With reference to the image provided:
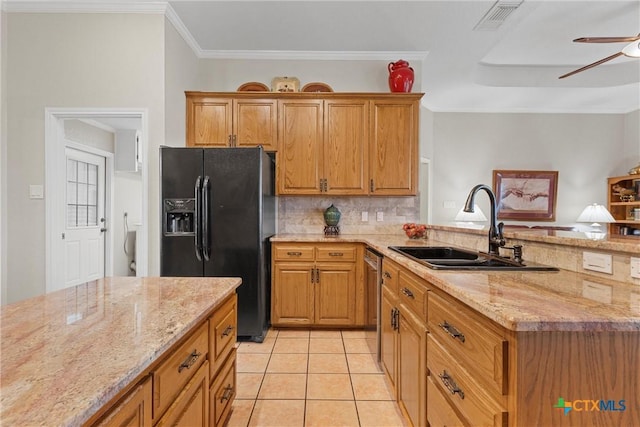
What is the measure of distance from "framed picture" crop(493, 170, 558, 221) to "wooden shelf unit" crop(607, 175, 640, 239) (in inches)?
35.4

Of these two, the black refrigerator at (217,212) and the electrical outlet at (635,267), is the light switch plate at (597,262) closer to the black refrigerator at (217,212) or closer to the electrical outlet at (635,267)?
the electrical outlet at (635,267)

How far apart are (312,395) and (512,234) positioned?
1.57 metres

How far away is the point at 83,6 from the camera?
2.78m

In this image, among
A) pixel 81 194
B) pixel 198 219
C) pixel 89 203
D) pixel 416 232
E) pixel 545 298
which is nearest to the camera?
pixel 545 298

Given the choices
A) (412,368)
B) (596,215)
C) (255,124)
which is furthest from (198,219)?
(596,215)

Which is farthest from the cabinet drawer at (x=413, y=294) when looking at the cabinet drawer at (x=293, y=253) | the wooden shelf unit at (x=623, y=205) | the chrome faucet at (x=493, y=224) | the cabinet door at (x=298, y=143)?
the wooden shelf unit at (x=623, y=205)

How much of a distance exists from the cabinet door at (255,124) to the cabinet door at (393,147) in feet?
3.51

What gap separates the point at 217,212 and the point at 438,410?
2.22 metres

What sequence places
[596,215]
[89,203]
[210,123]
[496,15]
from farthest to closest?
[596,215], [89,203], [210,123], [496,15]

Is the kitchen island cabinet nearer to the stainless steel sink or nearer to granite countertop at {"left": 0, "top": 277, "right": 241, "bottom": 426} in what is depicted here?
the stainless steel sink

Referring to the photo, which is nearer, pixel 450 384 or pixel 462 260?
pixel 450 384

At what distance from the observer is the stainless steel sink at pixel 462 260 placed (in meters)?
1.41

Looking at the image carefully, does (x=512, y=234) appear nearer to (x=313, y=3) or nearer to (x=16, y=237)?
(x=313, y=3)

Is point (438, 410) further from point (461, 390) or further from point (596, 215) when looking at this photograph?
point (596, 215)
